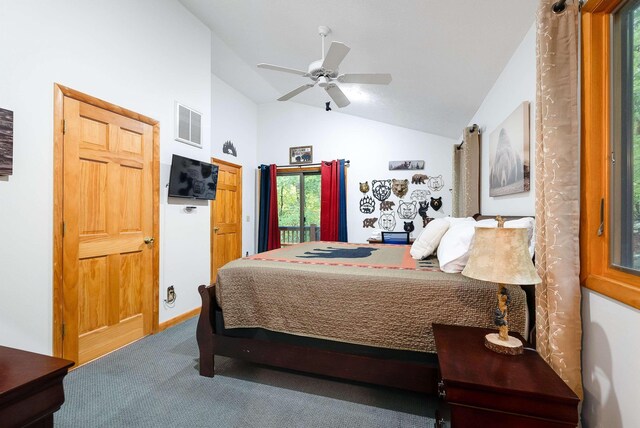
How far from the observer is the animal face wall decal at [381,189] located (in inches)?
203

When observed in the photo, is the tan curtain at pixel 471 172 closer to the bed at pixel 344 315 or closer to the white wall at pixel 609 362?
the bed at pixel 344 315

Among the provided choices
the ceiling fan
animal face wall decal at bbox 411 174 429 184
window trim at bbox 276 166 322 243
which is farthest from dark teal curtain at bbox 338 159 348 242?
the ceiling fan

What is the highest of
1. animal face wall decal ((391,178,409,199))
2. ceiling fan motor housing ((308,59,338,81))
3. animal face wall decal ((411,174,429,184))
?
ceiling fan motor housing ((308,59,338,81))

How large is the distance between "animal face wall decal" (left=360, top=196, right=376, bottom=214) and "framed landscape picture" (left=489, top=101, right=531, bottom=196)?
2.36 meters

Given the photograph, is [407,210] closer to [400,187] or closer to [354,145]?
[400,187]

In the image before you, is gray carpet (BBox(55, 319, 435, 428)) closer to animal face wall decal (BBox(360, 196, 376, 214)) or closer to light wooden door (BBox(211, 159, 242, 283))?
light wooden door (BBox(211, 159, 242, 283))

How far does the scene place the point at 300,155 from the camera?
18.6ft

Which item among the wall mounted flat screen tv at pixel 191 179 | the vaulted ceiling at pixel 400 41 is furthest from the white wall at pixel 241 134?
the wall mounted flat screen tv at pixel 191 179

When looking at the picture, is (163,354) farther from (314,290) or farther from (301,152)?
(301,152)

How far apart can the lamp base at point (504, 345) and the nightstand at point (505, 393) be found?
0.03m

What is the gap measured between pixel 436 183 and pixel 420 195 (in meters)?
0.32

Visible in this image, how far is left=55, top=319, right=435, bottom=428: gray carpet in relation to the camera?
5.48 feet

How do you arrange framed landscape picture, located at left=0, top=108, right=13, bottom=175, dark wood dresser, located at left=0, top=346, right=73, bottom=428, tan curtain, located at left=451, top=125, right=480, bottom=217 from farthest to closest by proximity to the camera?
tan curtain, located at left=451, top=125, right=480, bottom=217, framed landscape picture, located at left=0, top=108, right=13, bottom=175, dark wood dresser, located at left=0, top=346, right=73, bottom=428

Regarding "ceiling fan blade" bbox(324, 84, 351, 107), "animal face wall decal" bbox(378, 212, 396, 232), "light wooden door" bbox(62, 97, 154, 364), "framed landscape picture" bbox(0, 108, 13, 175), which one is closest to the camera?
"framed landscape picture" bbox(0, 108, 13, 175)
